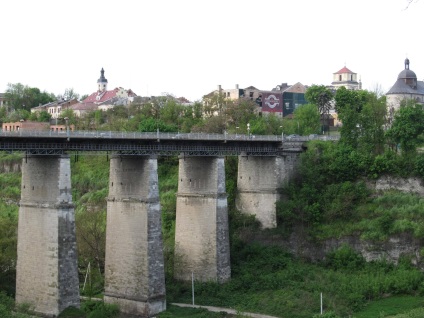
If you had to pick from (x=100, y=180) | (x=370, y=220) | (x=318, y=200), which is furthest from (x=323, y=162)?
(x=100, y=180)

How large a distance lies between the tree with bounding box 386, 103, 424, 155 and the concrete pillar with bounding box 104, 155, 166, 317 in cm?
2417

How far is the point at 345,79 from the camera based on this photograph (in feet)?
421

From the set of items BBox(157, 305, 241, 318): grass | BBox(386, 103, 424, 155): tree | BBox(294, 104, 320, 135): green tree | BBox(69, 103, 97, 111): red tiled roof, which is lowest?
BBox(157, 305, 241, 318): grass

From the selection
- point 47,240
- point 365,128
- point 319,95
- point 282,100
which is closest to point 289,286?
point 47,240

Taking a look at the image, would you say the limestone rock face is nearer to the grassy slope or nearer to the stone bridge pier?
the grassy slope

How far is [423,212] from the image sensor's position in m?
52.2

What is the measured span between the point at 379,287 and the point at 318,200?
1172 centimetres

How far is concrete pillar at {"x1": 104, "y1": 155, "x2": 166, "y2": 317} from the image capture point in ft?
143

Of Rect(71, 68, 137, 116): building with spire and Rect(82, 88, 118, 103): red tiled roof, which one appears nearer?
Rect(71, 68, 137, 116): building with spire

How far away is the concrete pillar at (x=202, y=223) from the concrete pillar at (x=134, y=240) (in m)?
5.47

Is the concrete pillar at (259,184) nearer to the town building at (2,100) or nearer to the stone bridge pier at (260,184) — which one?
the stone bridge pier at (260,184)

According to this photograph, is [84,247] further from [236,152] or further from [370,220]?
[370,220]

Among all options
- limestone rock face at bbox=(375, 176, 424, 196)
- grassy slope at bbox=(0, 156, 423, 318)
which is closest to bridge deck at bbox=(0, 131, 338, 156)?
grassy slope at bbox=(0, 156, 423, 318)

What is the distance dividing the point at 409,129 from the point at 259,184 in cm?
1306
